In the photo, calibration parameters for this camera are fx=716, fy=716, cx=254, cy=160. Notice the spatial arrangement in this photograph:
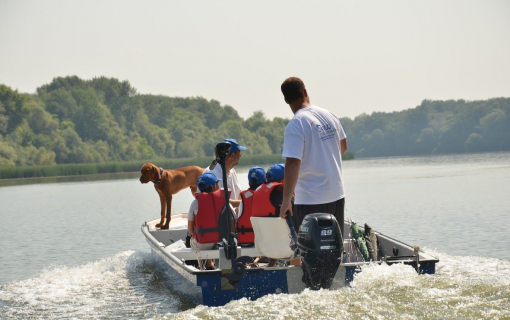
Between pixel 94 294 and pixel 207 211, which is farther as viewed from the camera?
pixel 94 294

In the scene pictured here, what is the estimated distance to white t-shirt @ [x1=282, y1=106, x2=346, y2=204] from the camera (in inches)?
231

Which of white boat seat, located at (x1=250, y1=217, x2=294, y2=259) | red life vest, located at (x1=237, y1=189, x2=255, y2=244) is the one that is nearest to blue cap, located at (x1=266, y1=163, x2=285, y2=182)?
red life vest, located at (x1=237, y1=189, x2=255, y2=244)

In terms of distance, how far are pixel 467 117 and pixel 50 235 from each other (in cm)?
11855

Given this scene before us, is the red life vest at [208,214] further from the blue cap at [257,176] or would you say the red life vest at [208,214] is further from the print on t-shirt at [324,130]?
the print on t-shirt at [324,130]

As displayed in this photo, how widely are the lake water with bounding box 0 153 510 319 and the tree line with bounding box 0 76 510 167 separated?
5724 cm

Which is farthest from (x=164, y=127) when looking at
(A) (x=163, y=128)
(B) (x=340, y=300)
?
(B) (x=340, y=300)

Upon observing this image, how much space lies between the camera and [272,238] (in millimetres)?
6590

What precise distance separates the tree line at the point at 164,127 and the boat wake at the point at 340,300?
2749 inches

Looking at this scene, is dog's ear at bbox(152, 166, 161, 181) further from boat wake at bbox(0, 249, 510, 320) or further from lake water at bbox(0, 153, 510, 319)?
boat wake at bbox(0, 249, 510, 320)

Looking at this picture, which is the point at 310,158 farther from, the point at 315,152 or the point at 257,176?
the point at 257,176

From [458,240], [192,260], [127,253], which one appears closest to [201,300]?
[192,260]

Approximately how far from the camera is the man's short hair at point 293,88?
6.03 m

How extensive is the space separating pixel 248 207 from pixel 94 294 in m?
2.75

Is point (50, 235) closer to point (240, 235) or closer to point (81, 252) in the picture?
point (81, 252)
